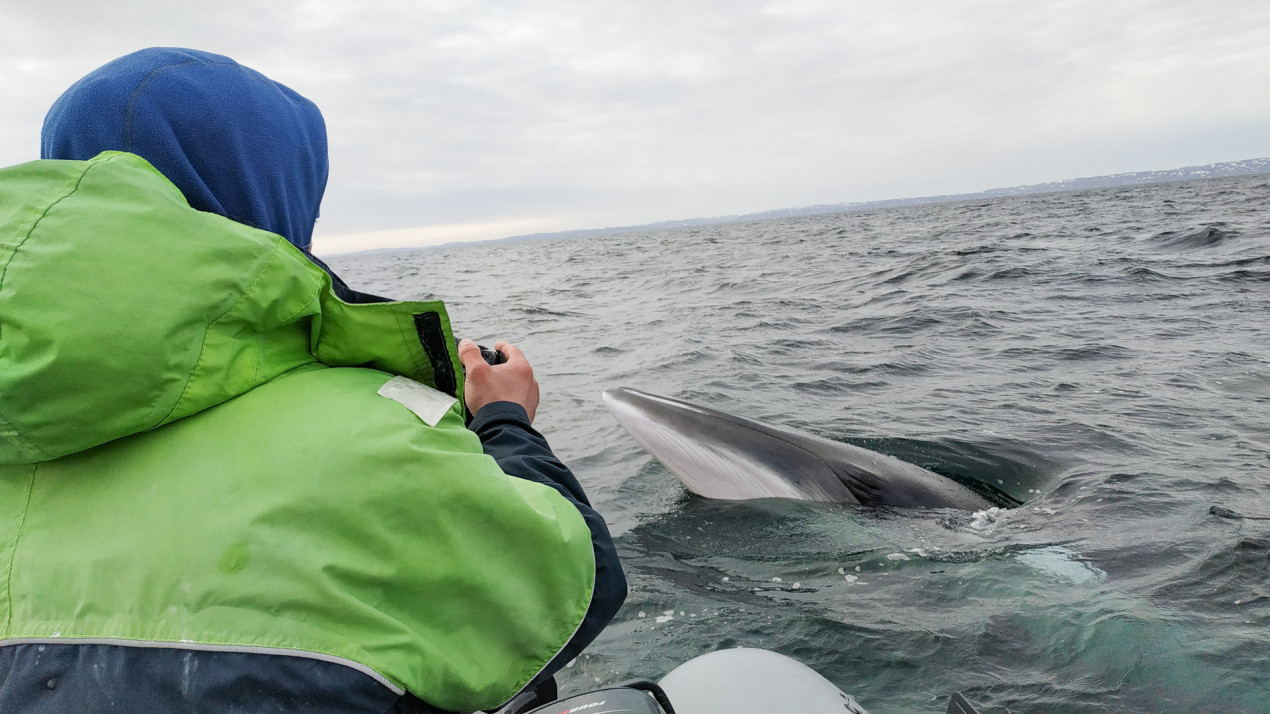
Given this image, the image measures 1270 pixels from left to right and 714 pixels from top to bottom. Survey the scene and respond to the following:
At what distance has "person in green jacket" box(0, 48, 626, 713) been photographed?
107 centimetres

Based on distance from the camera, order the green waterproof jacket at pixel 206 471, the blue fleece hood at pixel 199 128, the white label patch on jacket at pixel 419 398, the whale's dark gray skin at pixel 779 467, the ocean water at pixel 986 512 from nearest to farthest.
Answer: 1. the green waterproof jacket at pixel 206 471
2. the white label patch on jacket at pixel 419 398
3. the blue fleece hood at pixel 199 128
4. the ocean water at pixel 986 512
5. the whale's dark gray skin at pixel 779 467

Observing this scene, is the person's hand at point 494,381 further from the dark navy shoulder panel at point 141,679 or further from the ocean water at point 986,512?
the ocean water at point 986,512

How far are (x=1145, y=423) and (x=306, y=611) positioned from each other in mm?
6365

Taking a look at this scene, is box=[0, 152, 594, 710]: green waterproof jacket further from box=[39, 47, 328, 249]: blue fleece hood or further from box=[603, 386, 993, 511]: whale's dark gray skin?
box=[603, 386, 993, 511]: whale's dark gray skin

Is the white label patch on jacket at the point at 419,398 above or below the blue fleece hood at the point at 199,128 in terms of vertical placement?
below

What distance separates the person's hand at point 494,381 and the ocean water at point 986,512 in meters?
1.56

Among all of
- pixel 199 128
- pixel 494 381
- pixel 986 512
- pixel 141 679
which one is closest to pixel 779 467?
pixel 986 512

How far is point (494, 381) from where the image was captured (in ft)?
6.25

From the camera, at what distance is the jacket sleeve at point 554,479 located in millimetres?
1525

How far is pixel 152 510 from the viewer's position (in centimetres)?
116

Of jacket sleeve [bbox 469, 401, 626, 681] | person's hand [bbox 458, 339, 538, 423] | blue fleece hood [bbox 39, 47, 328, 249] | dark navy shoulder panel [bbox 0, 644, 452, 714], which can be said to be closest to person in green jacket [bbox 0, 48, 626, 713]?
dark navy shoulder panel [bbox 0, 644, 452, 714]

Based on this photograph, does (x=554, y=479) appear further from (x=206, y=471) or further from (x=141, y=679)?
(x=141, y=679)

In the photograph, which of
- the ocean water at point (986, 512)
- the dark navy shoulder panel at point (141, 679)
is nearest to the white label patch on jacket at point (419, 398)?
the dark navy shoulder panel at point (141, 679)

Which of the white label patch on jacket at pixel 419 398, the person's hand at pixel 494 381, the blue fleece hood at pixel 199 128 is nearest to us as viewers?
the white label patch on jacket at pixel 419 398
